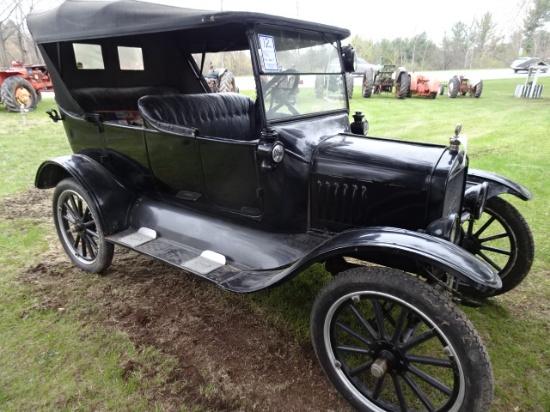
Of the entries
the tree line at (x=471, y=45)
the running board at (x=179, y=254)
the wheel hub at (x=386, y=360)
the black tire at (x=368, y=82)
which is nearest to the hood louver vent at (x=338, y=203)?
the running board at (x=179, y=254)

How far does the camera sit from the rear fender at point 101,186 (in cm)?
305

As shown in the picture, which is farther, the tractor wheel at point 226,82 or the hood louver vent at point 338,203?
the tractor wheel at point 226,82

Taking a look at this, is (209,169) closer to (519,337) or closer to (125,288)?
(125,288)

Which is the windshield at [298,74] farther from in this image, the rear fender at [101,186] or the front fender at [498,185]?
the rear fender at [101,186]

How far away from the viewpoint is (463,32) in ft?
144

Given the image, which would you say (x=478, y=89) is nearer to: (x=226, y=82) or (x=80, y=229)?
(x=226, y=82)

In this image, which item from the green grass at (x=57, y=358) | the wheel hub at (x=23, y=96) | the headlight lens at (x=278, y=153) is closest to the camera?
the green grass at (x=57, y=358)

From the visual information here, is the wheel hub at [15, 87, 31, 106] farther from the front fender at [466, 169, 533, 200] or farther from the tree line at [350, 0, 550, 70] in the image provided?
the tree line at [350, 0, 550, 70]

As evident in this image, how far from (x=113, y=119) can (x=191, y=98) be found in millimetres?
901

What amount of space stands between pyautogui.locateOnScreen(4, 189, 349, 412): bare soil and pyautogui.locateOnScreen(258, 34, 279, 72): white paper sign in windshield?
1.73m

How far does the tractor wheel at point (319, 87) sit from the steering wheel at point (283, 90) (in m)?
0.22

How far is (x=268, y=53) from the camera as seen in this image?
245 centimetres

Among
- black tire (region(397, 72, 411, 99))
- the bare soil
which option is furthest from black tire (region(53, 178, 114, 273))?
black tire (region(397, 72, 411, 99))

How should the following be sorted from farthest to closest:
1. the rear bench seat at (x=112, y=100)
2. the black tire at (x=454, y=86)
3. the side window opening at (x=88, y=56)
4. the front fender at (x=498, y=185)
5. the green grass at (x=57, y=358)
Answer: the black tire at (x=454, y=86) < the rear bench seat at (x=112, y=100) < the side window opening at (x=88, y=56) < the front fender at (x=498, y=185) < the green grass at (x=57, y=358)
